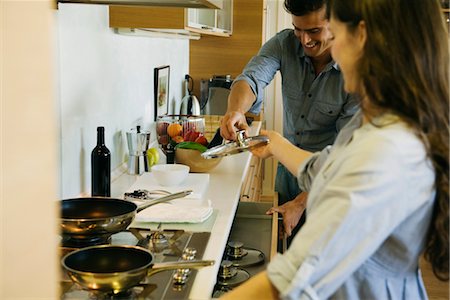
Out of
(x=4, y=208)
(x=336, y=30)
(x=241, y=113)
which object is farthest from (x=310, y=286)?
(x=241, y=113)

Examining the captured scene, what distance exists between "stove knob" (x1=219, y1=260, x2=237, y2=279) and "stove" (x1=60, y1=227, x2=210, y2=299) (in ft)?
0.64

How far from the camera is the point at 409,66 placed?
1.02 meters

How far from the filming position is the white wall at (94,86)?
198 cm

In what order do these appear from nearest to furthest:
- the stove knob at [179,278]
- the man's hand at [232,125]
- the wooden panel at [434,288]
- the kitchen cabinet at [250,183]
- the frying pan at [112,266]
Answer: the frying pan at [112,266] < the stove knob at [179,278] < the man's hand at [232,125] < the kitchen cabinet at [250,183] < the wooden panel at [434,288]

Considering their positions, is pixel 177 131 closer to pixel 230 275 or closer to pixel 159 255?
pixel 230 275

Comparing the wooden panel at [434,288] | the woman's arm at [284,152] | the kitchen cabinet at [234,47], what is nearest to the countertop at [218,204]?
the woman's arm at [284,152]

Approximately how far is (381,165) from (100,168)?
4.14 ft

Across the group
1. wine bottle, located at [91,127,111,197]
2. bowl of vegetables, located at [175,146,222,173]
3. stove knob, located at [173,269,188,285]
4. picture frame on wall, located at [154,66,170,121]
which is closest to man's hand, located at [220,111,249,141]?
bowl of vegetables, located at [175,146,222,173]

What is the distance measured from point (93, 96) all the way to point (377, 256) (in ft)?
4.57

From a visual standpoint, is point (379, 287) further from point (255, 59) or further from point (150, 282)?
point (255, 59)

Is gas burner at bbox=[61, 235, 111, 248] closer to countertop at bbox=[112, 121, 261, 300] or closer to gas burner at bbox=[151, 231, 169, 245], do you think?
gas burner at bbox=[151, 231, 169, 245]

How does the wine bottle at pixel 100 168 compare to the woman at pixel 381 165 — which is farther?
the wine bottle at pixel 100 168

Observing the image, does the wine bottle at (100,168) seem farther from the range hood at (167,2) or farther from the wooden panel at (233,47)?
the wooden panel at (233,47)

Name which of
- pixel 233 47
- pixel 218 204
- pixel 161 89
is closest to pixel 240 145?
pixel 218 204
